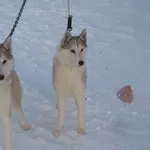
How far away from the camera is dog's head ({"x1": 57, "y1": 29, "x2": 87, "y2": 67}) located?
4.02 m

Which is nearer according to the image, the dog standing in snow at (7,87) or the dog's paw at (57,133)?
the dog standing in snow at (7,87)

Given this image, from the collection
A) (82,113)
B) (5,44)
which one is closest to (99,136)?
(82,113)

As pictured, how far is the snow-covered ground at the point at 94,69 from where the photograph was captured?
4383 millimetres

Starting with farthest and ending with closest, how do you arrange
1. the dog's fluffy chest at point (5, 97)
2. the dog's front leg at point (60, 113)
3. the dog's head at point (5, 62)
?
1. the dog's front leg at point (60, 113)
2. the dog's fluffy chest at point (5, 97)
3. the dog's head at point (5, 62)

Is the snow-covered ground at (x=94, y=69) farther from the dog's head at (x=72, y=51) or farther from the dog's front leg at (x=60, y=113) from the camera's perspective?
the dog's head at (x=72, y=51)

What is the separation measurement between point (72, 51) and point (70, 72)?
0.81 ft

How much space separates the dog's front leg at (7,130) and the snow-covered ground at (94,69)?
0.22 meters

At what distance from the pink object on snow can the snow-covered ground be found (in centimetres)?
6

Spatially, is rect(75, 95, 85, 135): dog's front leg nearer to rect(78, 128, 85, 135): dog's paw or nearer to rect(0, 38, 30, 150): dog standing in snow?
rect(78, 128, 85, 135): dog's paw

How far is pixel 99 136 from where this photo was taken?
4.43 meters

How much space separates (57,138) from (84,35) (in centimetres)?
105

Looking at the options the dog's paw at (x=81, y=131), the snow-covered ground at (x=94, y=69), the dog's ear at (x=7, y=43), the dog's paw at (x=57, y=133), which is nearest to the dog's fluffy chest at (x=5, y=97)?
the dog's ear at (x=7, y=43)

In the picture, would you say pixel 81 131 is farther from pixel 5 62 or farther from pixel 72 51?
pixel 5 62

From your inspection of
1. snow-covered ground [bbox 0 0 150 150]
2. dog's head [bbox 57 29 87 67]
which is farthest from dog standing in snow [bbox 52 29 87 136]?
snow-covered ground [bbox 0 0 150 150]
